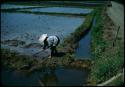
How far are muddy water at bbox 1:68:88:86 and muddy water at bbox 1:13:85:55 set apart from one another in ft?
6.75

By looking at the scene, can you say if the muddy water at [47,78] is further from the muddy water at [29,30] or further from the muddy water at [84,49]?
the muddy water at [29,30]

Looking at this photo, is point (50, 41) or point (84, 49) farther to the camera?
point (84, 49)

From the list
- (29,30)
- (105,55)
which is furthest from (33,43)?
(105,55)

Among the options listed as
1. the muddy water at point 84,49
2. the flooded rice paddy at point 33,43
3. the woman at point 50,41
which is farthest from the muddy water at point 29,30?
the muddy water at point 84,49

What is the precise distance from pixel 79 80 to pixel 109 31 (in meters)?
6.90

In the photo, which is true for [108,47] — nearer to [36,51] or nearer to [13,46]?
[36,51]

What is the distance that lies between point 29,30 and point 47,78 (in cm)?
716

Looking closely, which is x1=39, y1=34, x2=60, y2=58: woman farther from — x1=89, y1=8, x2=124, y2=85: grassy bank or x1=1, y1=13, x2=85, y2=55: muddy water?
x1=89, y1=8, x2=124, y2=85: grassy bank

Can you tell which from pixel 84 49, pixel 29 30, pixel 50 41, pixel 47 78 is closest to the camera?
pixel 47 78

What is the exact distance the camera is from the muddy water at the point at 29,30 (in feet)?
36.6

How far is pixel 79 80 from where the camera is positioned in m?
7.75

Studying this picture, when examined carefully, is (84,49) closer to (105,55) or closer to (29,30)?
(105,55)

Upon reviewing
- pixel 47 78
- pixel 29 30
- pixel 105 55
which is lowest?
pixel 47 78

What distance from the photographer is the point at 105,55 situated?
9.23m
